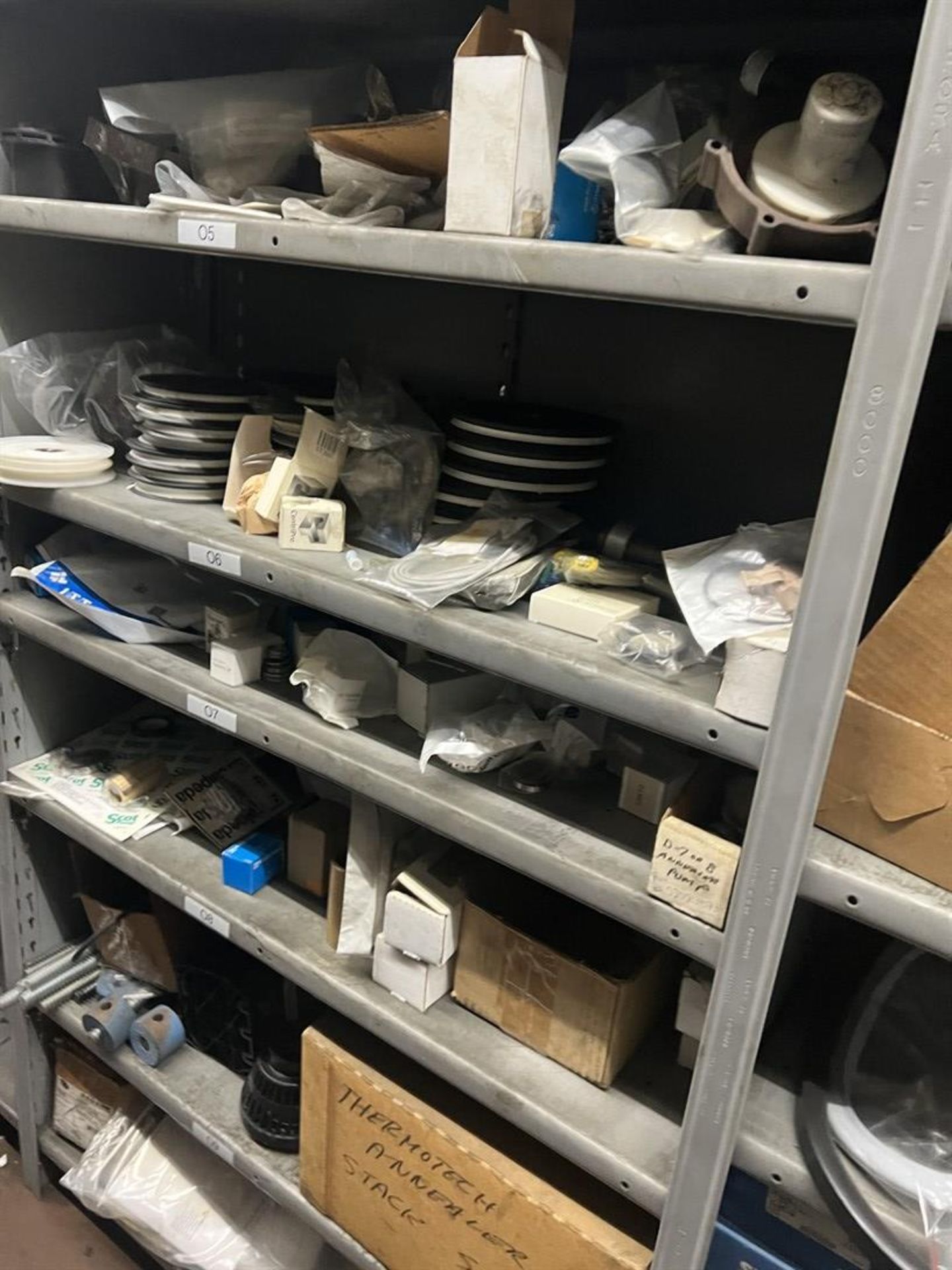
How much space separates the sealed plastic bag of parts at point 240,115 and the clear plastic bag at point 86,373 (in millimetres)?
318

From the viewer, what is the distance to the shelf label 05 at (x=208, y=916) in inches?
47.9

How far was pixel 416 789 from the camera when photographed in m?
0.95

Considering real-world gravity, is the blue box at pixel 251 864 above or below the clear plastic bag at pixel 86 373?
below

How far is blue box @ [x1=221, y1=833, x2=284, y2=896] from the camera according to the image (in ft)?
4.16

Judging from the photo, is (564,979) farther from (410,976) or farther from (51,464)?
(51,464)

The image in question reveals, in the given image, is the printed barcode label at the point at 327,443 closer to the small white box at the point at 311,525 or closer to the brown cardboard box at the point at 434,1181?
the small white box at the point at 311,525

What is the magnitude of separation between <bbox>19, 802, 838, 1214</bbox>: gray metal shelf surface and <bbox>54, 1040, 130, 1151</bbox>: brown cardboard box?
511mm

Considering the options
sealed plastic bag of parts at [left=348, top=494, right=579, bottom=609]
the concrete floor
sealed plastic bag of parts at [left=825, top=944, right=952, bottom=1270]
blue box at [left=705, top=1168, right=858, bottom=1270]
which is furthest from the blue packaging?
the concrete floor

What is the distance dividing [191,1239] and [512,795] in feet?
3.23

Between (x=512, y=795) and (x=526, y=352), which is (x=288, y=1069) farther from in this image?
(x=526, y=352)

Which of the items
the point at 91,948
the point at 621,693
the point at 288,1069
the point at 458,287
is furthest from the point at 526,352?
the point at 91,948

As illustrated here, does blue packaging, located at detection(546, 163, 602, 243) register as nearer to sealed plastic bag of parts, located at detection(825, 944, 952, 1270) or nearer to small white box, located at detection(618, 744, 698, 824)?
small white box, located at detection(618, 744, 698, 824)

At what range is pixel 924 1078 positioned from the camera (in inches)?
35.2

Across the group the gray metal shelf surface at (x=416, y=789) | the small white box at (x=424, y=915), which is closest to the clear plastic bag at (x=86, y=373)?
the gray metal shelf surface at (x=416, y=789)
